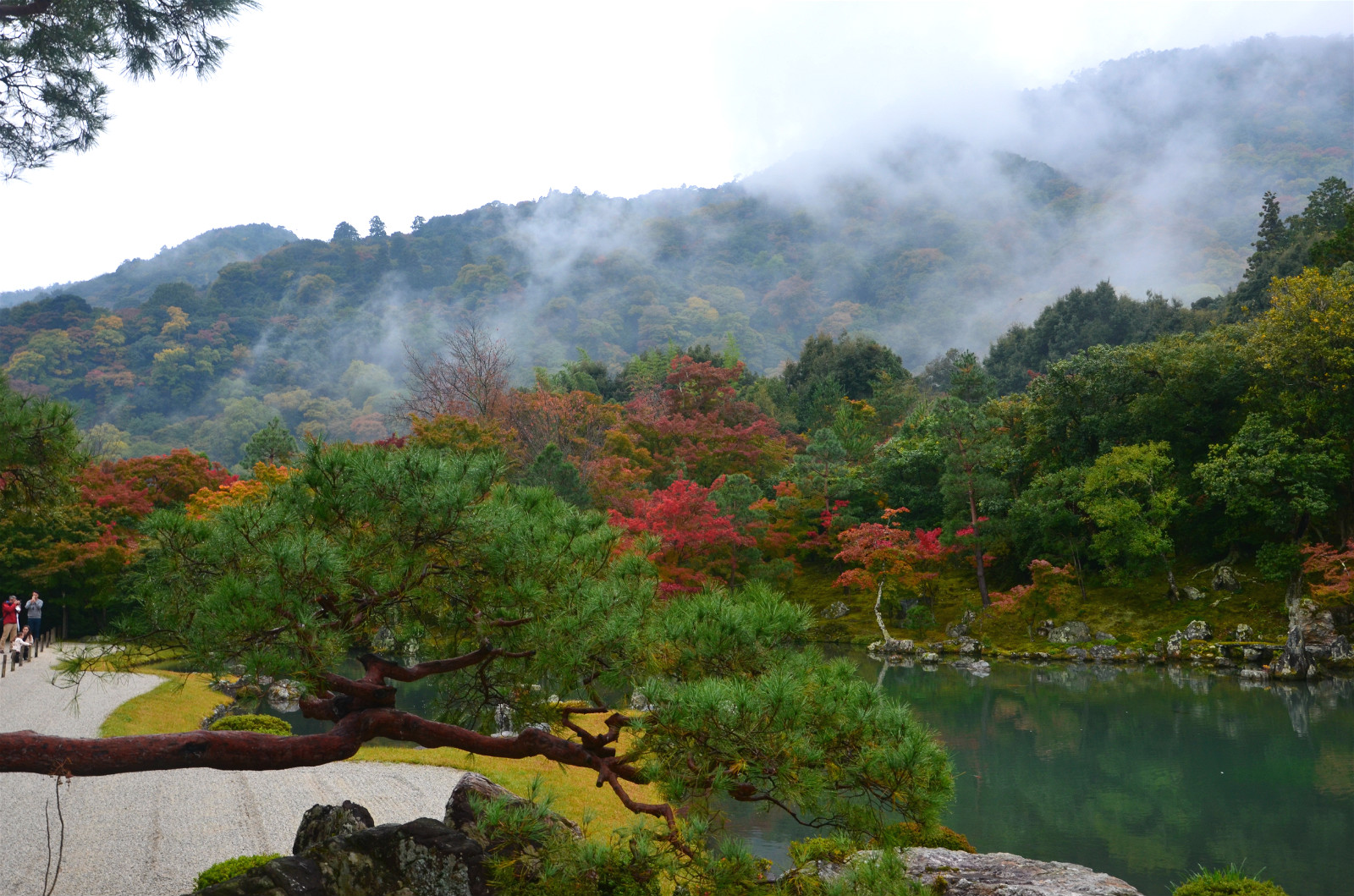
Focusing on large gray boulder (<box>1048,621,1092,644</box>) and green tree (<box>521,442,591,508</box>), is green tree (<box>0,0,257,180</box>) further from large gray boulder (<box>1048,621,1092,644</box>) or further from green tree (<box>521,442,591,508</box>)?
large gray boulder (<box>1048,621,1092,644</box>)

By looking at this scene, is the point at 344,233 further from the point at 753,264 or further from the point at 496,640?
the point at 496,640

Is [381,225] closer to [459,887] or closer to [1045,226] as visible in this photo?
[1045,226]

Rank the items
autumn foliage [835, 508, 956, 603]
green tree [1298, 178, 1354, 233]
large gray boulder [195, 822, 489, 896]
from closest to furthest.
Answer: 1. large gray boulder [195, 822, 489, 896]
2. autumn foliage [835, 508, 956, 603]
3. green tree [1298, 178, 1354, 233]

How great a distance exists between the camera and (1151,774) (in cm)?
945

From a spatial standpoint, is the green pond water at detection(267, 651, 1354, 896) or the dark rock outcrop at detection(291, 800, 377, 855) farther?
the green pond water at detection(267, 651, 1354, 896)

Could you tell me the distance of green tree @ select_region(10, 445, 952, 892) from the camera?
2.79 m

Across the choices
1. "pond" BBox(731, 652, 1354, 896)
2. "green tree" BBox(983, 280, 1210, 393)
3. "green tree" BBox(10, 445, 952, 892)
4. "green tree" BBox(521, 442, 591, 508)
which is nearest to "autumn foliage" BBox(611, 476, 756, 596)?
"green tree" BBox(521, 442, 591, 508)

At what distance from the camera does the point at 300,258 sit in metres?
77.9

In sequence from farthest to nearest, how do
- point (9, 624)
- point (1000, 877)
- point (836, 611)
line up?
point (836, 611)
point (9, 624)
point (1000, 877)

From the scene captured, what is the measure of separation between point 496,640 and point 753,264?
82.8 metres

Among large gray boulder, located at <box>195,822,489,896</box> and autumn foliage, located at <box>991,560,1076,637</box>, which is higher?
large gray boulder, located at <box>195,822,489,896</box>

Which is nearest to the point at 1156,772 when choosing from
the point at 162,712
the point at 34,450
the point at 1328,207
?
the point at 34,450

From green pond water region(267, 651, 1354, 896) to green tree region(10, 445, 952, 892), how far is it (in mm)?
3396

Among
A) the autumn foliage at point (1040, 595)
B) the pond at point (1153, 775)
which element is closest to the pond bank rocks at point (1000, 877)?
the pond at point (1153, 775)
